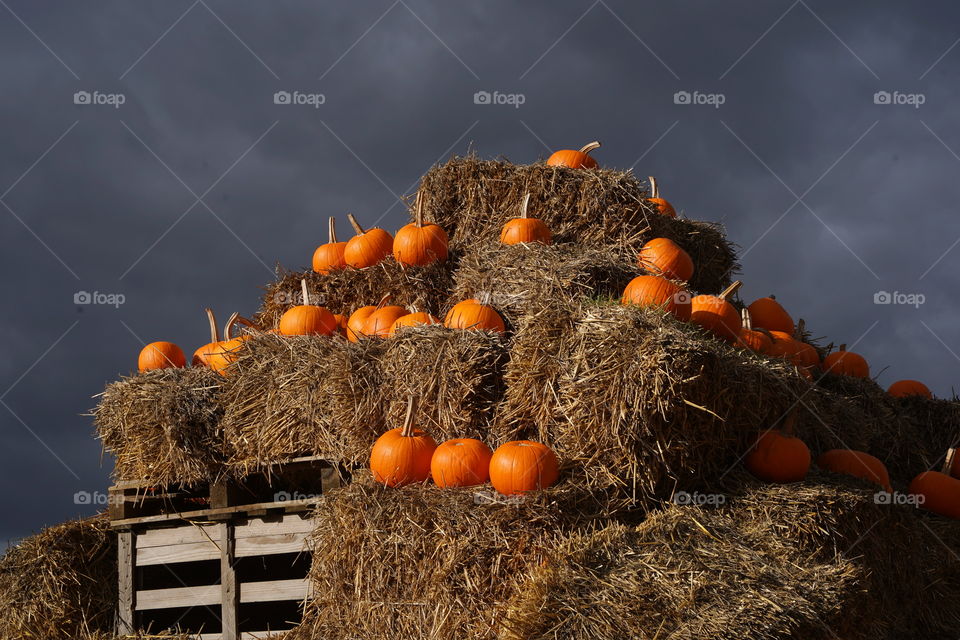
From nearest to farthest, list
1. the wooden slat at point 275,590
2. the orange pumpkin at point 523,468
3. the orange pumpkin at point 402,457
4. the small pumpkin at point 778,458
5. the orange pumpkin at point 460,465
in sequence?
the orange pumpkin at point 523,468
the orange pumpkin at point 460,465
the orange pumpkin at point 402,457
the small pumpkin at point 778,458
the wooden slat at point 275,590

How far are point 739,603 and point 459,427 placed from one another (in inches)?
91.0

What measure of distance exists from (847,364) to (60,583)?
8187mm

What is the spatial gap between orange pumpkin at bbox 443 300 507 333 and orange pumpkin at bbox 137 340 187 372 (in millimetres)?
3477

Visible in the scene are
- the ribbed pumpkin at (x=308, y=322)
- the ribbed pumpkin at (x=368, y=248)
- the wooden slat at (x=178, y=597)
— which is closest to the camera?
the wooden slat at (x=178, y=597)

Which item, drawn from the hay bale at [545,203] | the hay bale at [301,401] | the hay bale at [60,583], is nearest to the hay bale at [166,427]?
the hay bale at [301,401]

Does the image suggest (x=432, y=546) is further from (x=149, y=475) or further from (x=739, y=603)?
(x=149, y=475)

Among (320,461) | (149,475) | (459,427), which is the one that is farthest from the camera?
(149,475)

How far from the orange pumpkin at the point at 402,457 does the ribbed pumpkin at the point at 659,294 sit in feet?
6.40

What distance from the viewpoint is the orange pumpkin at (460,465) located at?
A: 595 cm

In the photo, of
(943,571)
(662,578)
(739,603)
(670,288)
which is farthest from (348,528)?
(943,571)

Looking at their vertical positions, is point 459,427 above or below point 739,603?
above

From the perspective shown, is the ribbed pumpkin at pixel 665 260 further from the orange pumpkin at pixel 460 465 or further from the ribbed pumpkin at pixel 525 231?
the orange pumpkin at pixel 460 465

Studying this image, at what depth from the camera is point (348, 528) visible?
5.95 metres

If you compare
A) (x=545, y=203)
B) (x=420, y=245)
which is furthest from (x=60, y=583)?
(x=545, y=203)
